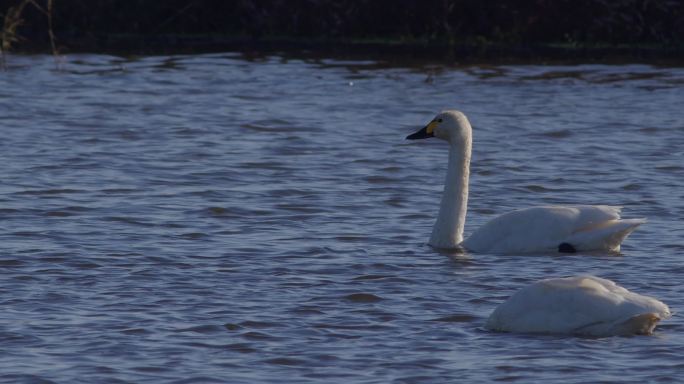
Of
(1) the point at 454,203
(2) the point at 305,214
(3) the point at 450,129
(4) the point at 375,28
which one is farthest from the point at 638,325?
(4) the point at 375,28

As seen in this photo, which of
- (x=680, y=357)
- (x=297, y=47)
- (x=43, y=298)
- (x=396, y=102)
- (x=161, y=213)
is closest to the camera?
(x=680, y=357)

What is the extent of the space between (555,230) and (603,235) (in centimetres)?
32

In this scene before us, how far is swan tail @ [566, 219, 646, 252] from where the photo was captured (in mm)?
10586

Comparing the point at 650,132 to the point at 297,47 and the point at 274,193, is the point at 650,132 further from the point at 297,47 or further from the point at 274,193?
the point at 297,47

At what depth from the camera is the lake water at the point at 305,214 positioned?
25.8 feet

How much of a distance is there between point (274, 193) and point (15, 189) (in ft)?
7.06

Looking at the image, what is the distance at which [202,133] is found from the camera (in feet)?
57.8

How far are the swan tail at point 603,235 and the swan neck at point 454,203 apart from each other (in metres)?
0.85

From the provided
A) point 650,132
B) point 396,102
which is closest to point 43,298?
point 650,132

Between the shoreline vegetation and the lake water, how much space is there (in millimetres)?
1684

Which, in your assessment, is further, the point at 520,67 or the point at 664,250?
the point at 520,67

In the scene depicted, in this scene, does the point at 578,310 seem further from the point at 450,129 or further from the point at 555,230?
the point at 450,129

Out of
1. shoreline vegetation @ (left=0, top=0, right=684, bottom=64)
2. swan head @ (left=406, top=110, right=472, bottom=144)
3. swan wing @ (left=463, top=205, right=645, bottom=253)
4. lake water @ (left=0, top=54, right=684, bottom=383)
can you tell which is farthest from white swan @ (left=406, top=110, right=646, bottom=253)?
shoreline vegetation @ (left=0, top=0, right=684, bottom=64)

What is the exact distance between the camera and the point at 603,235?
418 inches
